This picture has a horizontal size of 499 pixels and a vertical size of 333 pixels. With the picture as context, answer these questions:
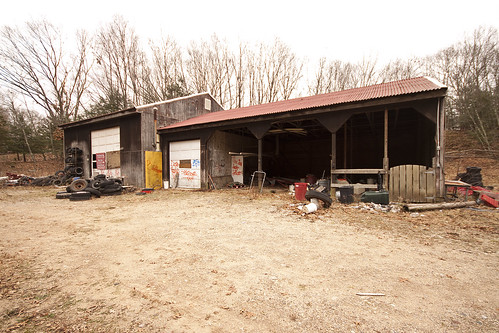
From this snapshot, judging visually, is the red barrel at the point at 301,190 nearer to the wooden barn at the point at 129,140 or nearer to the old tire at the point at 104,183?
the old tire at the point at 104,183

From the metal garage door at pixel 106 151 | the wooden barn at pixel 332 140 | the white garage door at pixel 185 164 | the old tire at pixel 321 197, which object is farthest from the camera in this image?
the metal garage door at pixel 106 151

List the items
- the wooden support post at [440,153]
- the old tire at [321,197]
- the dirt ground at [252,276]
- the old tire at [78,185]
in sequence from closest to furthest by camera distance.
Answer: the dirt ground at [252,276]
the old tire at [321,197]
the wooden support post at [440,153]
the old tire at [78,185]

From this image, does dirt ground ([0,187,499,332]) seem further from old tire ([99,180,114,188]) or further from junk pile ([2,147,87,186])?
junk pile ([2,147,87,186])

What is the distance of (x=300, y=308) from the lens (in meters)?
2.11

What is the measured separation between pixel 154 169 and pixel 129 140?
7.59ft

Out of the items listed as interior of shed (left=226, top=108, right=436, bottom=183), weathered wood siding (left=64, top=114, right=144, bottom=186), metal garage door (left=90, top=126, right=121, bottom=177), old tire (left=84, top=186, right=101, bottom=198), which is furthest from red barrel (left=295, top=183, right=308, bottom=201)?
metal garage door (left=90, top=126, right=121, bottom=177)

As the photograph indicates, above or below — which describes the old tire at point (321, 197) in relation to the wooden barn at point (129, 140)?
below

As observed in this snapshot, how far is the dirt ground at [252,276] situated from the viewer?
1.94m

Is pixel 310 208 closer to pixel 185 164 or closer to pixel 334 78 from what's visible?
pixel 185 164

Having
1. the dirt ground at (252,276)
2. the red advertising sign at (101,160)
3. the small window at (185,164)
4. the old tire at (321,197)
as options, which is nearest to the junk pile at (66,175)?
the red advertising sign at (101,160)

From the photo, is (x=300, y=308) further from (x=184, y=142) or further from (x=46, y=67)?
(x=46, y=67)

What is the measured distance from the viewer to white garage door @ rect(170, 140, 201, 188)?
12.8 m

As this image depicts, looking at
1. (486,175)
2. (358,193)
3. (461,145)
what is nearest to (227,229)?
(358,193)

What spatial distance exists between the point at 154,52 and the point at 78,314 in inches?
1162
